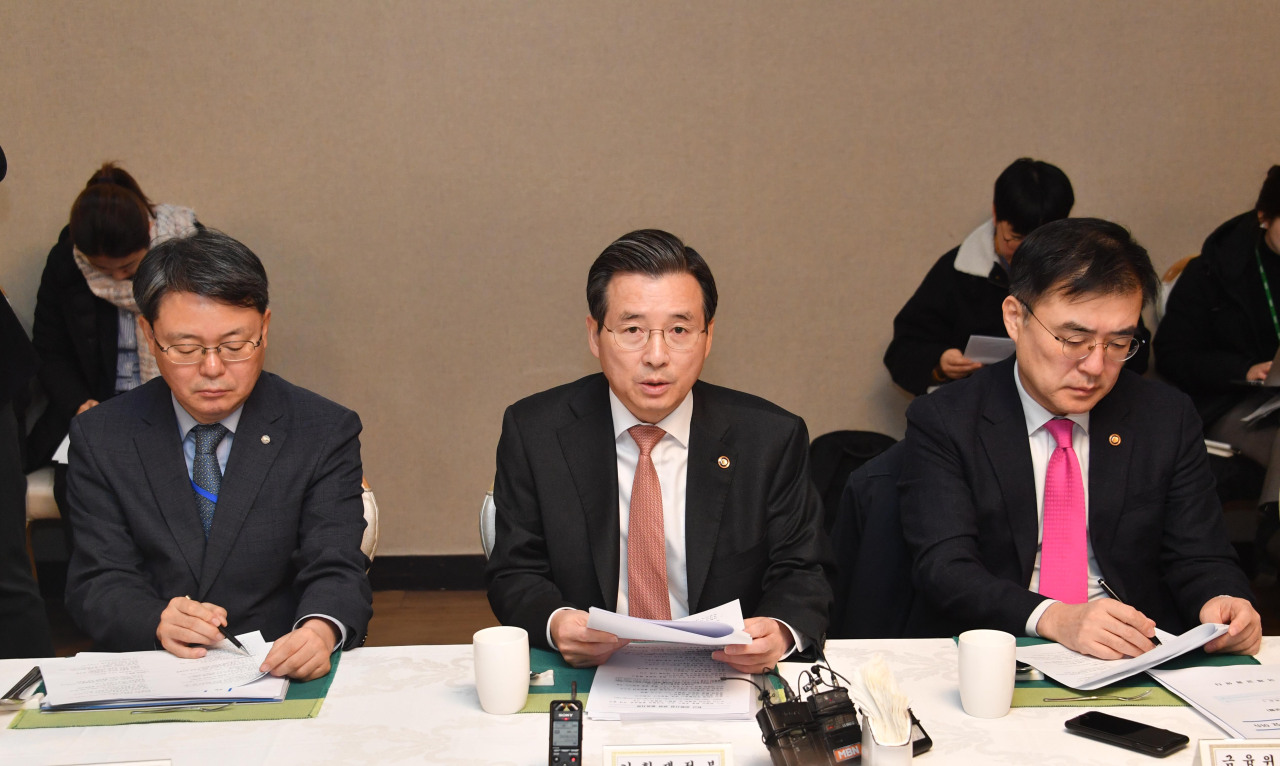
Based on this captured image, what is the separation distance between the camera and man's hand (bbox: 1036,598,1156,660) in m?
1.69

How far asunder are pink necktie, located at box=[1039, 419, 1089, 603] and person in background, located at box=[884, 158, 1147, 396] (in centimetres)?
165

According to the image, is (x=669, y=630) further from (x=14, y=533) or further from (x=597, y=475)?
(x=14, y=533)

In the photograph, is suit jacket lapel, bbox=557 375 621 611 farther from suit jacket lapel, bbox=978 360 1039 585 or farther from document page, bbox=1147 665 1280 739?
document page, bbox=1147 665 1280 739

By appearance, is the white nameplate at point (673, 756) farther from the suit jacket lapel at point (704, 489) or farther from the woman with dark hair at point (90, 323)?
the woman with dark hair at point (90, 323)

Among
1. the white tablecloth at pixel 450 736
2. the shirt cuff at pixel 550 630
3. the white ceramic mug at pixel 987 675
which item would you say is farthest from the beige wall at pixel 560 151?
the white ceramic mug at pixel 987 675

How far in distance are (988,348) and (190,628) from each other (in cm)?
257

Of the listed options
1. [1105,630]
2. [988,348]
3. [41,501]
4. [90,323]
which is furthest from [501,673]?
[90,323]

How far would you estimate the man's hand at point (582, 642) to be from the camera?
64.6 inches

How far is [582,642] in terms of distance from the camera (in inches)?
65.8

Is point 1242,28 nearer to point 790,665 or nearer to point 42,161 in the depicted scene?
point 790,665

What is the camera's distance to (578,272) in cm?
427

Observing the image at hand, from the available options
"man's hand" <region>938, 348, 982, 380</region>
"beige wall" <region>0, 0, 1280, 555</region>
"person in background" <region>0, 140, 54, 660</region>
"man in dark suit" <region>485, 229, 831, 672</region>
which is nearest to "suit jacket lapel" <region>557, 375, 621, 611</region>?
"man in dark suit" <region>485, 229, 831, 672</region>

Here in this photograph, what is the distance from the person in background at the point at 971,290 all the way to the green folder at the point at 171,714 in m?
2.77

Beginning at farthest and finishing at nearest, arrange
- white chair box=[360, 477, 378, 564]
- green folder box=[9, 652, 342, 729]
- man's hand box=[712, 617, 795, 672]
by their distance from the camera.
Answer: white chair box=[360, 477, 378, 564]
man's hand box=[712, 617, 795, 672]
green folder box=[9, 652, 342, 729]
